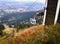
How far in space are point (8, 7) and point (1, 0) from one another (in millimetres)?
10628

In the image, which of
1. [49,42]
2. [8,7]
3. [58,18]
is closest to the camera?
[49,42]

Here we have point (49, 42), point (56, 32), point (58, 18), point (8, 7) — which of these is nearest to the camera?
point (49, 42)

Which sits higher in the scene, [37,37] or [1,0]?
[37,37]

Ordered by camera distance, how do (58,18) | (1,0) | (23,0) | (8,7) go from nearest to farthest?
1. (58,18)
2. (8,7)
3. (1,0)
4. (23,0)

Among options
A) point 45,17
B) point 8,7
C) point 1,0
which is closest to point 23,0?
point 1,0

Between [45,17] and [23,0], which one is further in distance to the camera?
[23,0]

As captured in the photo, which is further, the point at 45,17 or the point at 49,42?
the point at 45,17

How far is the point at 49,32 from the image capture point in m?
12.2

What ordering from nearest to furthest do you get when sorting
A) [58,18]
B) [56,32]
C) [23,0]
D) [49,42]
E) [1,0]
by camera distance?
1. [49,42]
2. [56,32]
3. [58,18]
4. [1,0]
5. [23,0]

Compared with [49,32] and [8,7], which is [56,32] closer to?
[49,32]

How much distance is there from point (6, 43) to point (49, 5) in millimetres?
3876

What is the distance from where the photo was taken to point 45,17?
48.9 ft

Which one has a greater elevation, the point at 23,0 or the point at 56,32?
the point at 56,32

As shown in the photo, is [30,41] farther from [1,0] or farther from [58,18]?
[1,0]
